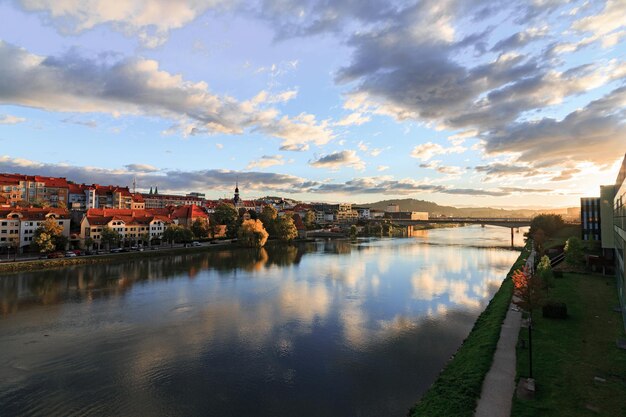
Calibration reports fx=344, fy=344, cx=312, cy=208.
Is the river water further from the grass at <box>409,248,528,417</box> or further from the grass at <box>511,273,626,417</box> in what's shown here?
the grass at <box>511,273,626,417</box>

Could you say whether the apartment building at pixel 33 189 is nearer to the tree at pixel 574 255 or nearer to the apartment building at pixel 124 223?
the apartment building at pixel 124 223

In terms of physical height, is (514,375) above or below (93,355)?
above

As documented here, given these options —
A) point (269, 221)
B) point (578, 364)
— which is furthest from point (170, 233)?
point (578, 364)

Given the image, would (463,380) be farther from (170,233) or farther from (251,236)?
(170,233)

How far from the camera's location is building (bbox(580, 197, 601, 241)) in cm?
5272

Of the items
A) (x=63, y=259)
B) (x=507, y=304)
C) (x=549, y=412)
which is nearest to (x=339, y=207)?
(x=63, y=259)

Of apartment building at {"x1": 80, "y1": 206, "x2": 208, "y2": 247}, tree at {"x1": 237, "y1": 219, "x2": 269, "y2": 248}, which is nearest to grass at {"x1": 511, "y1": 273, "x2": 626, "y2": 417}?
→ tree at {"x1": 237, "y1": 219, "x2": 269, "y2": 248}

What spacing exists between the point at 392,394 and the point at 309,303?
51.1ft

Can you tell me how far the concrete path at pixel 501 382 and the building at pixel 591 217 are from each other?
4742 cm

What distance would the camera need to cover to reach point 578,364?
13.9m

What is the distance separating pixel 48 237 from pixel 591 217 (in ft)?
267

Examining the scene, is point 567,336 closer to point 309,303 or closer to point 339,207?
point 309,303

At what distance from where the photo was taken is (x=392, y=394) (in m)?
14.5

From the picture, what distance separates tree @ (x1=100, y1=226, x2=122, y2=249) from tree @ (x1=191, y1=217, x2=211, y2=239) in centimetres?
1726
